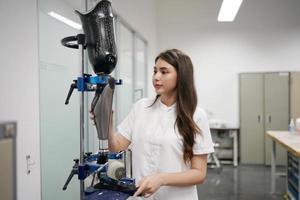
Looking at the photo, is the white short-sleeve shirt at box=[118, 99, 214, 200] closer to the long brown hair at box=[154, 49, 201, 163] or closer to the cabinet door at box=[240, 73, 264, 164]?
the long brown hair at box=[154, 49, 201, 163]

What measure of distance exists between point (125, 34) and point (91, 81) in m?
3.21

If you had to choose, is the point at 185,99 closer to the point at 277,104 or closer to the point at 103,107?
the point at 103,107

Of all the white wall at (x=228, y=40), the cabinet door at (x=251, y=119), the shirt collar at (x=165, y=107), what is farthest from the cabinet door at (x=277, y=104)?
the shirt collar at (x=165, y=107)

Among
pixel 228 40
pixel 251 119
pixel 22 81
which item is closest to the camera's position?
pixel 22 81

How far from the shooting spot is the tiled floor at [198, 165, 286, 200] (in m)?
4.01

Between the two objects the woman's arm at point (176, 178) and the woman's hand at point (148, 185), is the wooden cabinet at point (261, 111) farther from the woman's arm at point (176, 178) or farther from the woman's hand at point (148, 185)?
the woman's hand at point (148, 185)

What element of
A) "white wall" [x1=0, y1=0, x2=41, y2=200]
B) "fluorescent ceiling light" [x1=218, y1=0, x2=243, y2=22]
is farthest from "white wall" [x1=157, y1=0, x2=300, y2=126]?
"white wall" [x1=0, y1=0, x2=41, y2=200]

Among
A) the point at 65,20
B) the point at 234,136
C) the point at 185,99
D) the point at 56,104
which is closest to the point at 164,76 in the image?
the point at 185,99

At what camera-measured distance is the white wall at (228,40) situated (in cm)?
607

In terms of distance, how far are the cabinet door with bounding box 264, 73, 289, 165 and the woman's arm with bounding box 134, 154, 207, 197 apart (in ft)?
16.5

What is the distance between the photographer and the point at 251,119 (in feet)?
19.3

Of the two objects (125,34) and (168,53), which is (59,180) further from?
(125,34)

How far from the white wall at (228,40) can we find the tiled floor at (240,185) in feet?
3.92

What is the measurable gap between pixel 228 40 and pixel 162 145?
5524mm
